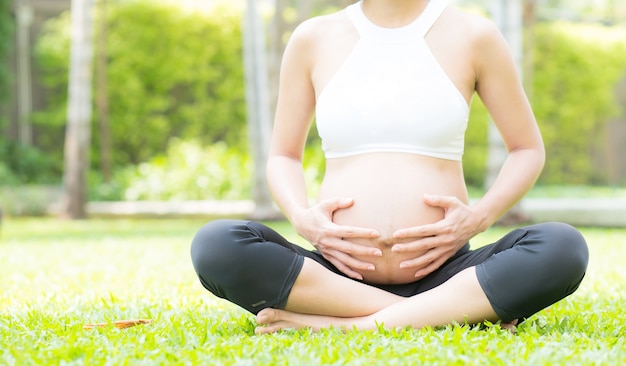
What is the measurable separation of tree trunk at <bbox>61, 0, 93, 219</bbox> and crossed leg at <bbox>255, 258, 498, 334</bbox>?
8.62 meters

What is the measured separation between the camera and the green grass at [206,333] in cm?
221

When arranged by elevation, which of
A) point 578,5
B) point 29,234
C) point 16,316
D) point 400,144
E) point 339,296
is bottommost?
point 29,234

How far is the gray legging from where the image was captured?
101 inches

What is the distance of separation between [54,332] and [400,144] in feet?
4.17

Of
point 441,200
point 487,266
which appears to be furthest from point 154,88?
point 487,266

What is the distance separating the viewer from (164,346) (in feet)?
7.90

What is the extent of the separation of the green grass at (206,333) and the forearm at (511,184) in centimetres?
39

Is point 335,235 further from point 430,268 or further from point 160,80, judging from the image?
point 160,80

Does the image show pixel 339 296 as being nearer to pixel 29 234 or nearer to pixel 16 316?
pixel 16 316

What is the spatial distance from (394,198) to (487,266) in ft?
1.20

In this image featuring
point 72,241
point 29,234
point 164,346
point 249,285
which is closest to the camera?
point 164,346

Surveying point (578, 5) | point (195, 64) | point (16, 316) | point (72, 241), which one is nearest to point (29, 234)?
point (72, 241)

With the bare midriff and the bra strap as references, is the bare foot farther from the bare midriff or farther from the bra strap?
the bra strap

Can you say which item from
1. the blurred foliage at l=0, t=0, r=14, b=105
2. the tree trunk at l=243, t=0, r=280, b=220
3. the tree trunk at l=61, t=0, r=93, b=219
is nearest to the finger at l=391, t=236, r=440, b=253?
the tree trunk at l=243, t=0, r=280, b=220
